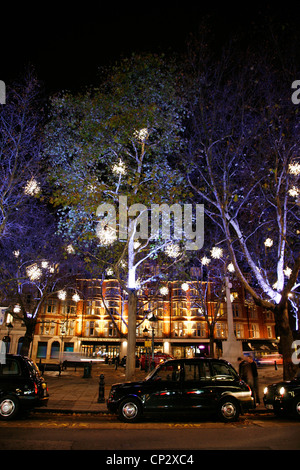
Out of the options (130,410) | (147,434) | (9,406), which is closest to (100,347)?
(9,406)

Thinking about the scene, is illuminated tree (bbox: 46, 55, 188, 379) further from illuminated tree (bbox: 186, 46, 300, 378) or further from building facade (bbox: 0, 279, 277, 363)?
building facade (bbox: 0, 279, 277, 363)

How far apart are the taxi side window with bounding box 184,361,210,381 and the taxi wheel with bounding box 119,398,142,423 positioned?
1.53 metres

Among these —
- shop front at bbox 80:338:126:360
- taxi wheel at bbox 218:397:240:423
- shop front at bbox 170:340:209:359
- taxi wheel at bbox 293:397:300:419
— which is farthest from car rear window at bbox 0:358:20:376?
shop front at bbox 170:340:209:359

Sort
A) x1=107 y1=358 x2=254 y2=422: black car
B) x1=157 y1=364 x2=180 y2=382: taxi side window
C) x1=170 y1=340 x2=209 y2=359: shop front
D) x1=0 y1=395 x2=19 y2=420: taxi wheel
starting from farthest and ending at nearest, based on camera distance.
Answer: x1=170 y1=340 x2=209 y2=359: shop front < x1=157 y1=364 x2=180 y2=382: taxi side window < x1=107 y1=358 x2=254 y2=422: black car < x1=0 y1=395 x2=19 y2=420: taxi wheel

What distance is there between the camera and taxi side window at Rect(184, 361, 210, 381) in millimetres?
8672

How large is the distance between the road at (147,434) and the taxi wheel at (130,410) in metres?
0.24

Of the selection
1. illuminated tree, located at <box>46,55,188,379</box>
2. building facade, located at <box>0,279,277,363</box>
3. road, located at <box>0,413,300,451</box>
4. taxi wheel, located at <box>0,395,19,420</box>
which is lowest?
road, located at <box>0,413,300,451</box>

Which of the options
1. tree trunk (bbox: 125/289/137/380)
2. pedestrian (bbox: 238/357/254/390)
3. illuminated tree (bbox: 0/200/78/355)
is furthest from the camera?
illuminated tree (bbox: 0/200/78/355)

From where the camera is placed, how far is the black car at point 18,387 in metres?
8.30

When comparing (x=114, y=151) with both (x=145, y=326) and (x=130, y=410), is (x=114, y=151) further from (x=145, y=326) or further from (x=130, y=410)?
(x=145, y=326)

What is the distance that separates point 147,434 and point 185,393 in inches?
74.6

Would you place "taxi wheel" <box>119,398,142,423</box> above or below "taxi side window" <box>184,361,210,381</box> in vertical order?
below

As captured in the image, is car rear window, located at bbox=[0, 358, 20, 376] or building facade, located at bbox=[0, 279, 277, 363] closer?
car rear window, located at bbox=[0, 358, 20, 376]
